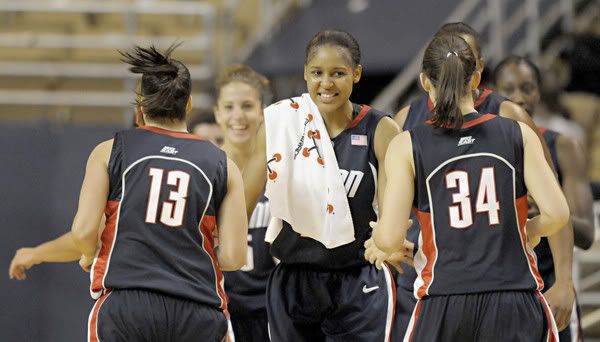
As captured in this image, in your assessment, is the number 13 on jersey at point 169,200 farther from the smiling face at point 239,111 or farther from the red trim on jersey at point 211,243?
the smiling face at point 239,111

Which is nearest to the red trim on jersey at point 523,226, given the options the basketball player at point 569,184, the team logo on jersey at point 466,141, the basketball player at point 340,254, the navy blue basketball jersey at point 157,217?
the team logo on jersey at point 466,141

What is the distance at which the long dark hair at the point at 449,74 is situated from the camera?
4.22 metres

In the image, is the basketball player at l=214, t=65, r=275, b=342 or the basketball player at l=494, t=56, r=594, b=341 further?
the basketball player at l=214, t=65, r=275, b=342

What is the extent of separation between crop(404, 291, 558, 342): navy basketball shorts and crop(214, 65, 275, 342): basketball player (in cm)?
176

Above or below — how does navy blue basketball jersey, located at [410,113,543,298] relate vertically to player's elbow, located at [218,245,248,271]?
above

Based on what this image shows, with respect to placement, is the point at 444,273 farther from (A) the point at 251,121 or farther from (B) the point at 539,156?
(A) the point at 251,121

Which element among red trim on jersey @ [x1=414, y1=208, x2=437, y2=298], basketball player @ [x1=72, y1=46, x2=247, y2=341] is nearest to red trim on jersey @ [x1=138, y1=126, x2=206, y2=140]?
basketball player @ [x1=72, y1=46, x2=247, y2=341]

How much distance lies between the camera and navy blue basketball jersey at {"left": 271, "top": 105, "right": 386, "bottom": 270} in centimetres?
496

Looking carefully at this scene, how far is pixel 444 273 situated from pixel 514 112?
1124mm

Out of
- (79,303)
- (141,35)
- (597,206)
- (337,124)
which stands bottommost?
(79,303)

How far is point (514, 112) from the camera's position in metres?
5.07

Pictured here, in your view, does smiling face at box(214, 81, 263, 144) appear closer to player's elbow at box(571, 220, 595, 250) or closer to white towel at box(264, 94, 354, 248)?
white towel at box(264, 94, 354, 248)

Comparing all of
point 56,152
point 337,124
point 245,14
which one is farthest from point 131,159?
point 245,14

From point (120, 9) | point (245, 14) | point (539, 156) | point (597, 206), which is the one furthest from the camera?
point (245, 14)
